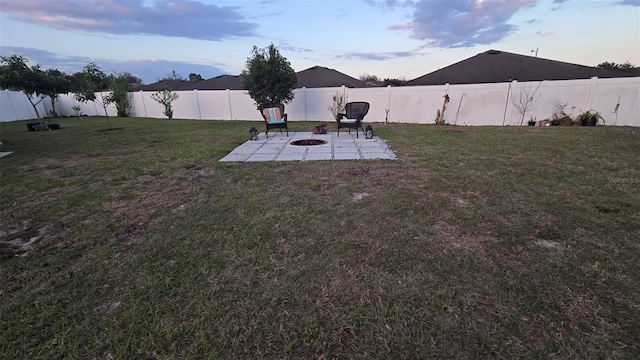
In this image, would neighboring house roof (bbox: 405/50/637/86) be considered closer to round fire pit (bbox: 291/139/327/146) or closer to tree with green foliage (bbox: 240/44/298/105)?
tree with green foliage (bbox: 240/44/298/105)

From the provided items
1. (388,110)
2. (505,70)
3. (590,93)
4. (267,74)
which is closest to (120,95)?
(267,74)

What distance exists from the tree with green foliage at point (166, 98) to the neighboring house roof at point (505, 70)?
1298 centimetres

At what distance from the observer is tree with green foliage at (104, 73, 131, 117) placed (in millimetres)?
15065

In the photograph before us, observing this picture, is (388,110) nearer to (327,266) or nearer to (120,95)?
(327,266)

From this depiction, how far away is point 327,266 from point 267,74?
32.0 ft

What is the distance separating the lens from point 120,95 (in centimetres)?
1574

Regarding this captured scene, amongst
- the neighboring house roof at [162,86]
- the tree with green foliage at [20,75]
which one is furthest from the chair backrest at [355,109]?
the neighboring house roof at [162,86]

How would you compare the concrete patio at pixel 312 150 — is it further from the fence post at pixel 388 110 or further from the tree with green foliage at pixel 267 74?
the fence post at pixel 388 110

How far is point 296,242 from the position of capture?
7.29ft

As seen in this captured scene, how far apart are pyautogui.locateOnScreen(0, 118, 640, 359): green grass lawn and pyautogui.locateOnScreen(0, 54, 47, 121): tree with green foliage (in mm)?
8869

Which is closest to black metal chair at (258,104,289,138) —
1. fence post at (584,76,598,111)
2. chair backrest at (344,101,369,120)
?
chair backrest at (344,101,369,120)

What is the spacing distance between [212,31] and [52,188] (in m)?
11.9

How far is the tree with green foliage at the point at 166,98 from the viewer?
15.0 m

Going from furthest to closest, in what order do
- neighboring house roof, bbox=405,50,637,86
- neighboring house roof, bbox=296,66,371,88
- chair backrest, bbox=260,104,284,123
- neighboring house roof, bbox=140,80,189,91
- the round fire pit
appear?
neighboring house roof, bbox=140,80,189,91
neighboring house roof, bbox=296,66,371,88
neighboring house roof, bbox=405,50,637,86
chair backrest, bbox=260,104,284,123
the round fire pit
